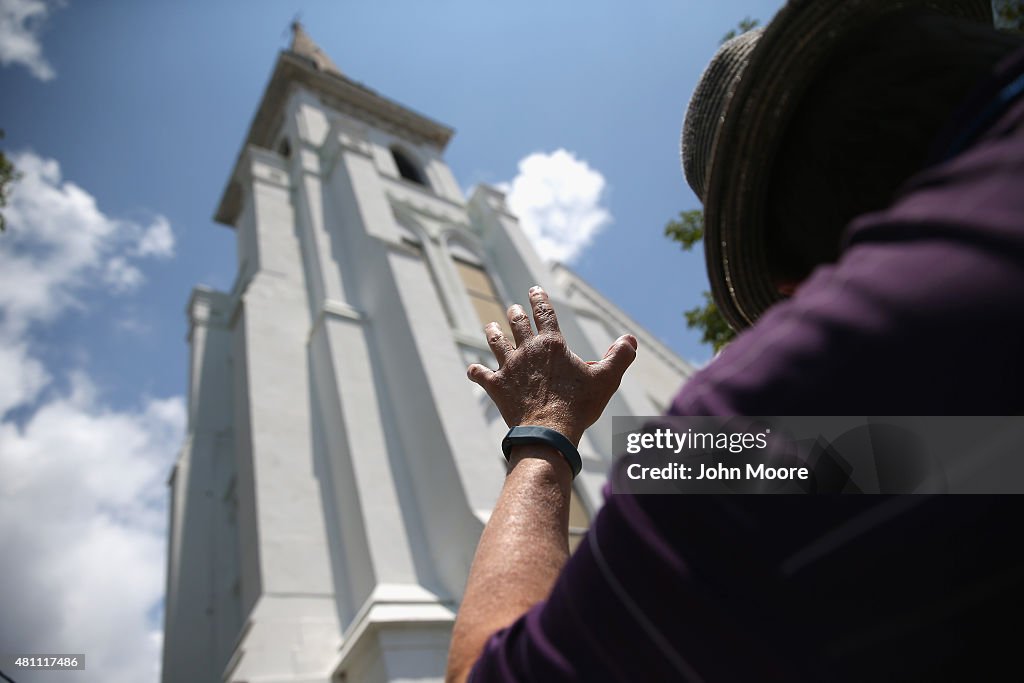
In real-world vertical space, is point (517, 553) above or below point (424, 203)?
below

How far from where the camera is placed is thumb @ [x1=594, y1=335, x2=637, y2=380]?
1.24 meters

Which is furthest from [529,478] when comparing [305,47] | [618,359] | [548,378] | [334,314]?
[305,47]

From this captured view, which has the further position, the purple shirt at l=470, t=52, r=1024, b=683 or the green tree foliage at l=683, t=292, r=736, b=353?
the green tree foliage at l=683, t=292, r=736, b=353

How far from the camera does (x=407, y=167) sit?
1845 centimetres

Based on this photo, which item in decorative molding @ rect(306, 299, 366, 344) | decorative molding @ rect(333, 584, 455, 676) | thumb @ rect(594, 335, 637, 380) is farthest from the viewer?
decorative molding @ rect(306, 299, 366, 344)

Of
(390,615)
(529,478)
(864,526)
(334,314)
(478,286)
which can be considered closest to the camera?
(864,526)

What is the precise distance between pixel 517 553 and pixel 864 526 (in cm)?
46

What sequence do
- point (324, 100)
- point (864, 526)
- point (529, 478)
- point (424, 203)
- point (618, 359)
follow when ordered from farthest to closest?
point (324, 100) → point (424, 203) → point (618, 359) → point (529, 478) → point (864, 526)

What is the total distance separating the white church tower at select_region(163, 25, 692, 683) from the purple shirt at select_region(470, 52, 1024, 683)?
260 inches

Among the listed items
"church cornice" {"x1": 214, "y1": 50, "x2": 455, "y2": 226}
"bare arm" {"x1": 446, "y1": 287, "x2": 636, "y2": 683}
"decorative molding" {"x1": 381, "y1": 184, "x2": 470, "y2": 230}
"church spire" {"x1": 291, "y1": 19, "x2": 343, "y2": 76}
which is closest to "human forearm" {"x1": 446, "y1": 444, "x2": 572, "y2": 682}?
"bare arm" {"x1": 446, "y1": 287, "x2": 636, "y2": 683}

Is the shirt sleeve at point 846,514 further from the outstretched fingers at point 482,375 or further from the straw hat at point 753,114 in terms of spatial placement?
the outstretched fingers at point 482,375

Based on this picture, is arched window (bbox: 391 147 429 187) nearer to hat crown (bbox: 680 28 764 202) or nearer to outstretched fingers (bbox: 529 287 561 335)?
hat crown (bbox: 680 28 764 202)

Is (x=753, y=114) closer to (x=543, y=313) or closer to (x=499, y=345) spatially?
(x=543, y=313)

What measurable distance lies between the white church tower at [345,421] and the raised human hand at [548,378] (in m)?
6.10
